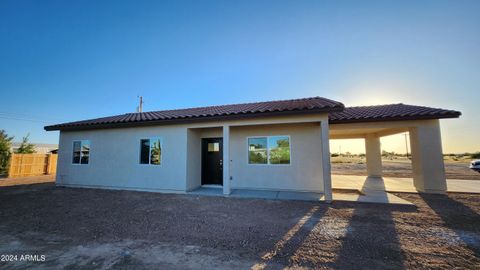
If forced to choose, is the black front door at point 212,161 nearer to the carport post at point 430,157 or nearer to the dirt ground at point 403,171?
the carport post at point 430,157

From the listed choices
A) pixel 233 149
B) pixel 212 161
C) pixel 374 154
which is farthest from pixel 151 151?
pixel 374 154

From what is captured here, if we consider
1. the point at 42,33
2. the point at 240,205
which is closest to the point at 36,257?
the point at 240,205

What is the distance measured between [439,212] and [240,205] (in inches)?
228

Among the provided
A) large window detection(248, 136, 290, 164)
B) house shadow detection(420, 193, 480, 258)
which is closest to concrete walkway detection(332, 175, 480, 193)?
house shadow detection(420, 193, 480, 258)

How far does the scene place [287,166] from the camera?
823cm

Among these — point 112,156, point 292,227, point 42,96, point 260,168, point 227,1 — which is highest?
point 227,1

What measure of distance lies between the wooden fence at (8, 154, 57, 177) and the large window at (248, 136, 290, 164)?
63.0 ft

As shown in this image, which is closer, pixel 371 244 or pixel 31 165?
pixel 371 244

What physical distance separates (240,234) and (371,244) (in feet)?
8.16

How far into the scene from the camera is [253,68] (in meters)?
9.97

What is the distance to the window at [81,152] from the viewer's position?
9812mm

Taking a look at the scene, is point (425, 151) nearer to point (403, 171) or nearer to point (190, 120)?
point (190, 120)

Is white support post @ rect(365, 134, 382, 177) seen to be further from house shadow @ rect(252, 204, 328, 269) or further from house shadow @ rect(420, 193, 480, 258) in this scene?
house shadow @ rect(252, 204, 328, 269)

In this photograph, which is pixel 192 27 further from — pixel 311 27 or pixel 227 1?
pixel 311 27
